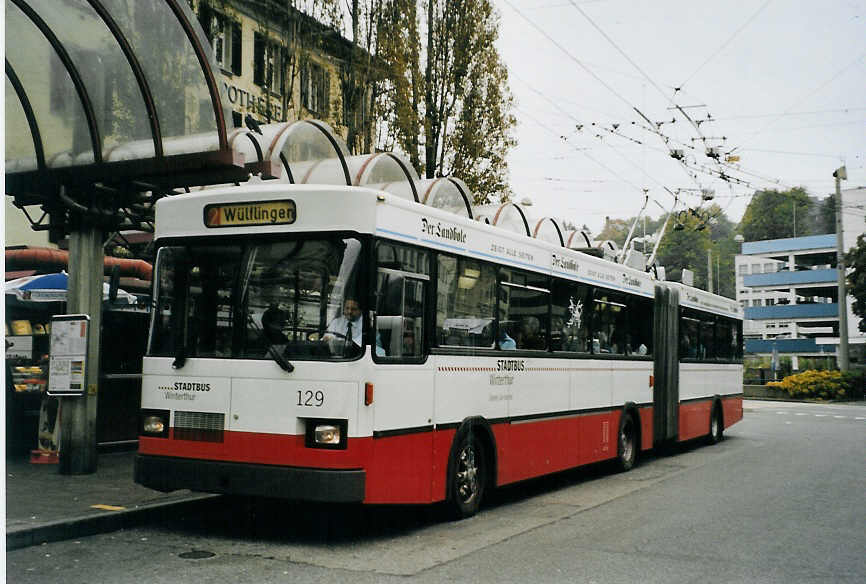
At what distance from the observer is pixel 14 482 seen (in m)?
10.9

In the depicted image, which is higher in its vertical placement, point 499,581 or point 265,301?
point 265,301

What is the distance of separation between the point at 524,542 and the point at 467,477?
1.35 m

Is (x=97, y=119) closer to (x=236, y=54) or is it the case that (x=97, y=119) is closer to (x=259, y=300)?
(x=259, y=300)

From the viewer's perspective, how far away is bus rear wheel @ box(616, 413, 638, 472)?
14502mm

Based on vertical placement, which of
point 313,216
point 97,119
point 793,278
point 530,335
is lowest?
point 530,335

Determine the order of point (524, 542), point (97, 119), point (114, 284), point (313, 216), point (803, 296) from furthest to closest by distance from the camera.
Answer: point (803, 296) < point (97, 119) < point (114, 284) < point (524, 542) < point (313, 216)

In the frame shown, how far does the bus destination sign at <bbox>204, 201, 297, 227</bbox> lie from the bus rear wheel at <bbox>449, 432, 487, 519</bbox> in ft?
9.19

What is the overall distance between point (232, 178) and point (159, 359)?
11.0 feet

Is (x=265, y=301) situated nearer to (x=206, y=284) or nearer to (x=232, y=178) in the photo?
(x=206, y=284)

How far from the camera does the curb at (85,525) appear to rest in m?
7.80

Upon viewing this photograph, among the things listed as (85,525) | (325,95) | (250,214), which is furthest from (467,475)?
(325,95)

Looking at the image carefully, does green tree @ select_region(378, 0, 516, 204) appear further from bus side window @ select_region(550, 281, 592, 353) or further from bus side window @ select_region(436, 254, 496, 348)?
bus side window @ select_region(436, 254, 496, 348)

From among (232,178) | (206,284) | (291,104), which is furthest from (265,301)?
(291,104)

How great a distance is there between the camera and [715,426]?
66.0 feet
